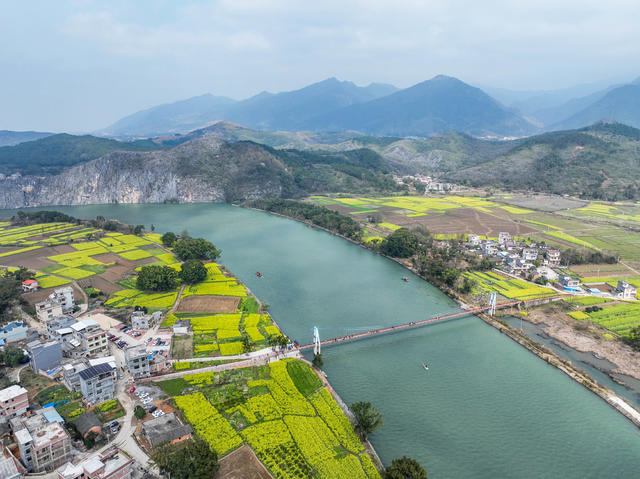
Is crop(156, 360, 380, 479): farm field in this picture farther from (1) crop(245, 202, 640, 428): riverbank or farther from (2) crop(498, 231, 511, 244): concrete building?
(2) crop(498, 231, 511, 244): concrete building

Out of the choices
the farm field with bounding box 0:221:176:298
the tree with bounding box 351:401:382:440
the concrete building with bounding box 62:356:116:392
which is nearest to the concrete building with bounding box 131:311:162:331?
the farm field with bounding box 0:221:176:298

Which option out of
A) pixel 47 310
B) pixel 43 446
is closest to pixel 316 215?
pixel 47 310

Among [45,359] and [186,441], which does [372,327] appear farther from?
[45,359]

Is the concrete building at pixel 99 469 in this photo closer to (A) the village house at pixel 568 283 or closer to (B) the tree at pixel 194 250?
(B) the tree at pixel 194 250

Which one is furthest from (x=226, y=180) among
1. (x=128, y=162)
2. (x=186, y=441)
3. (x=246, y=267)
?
(x=186, y=441)

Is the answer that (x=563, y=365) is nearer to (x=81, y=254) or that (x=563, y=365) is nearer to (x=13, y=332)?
(x=13, y=332)

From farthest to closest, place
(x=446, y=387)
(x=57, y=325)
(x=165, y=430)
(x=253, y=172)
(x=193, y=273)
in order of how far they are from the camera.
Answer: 1. (x=253, y=172)
2. (x=193, y=273)
3. (x=57, y=325)
4. (x=446, y=387)
5. (x=165, y=430)

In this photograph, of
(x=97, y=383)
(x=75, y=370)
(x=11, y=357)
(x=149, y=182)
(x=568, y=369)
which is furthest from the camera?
(x=149, y=182)
